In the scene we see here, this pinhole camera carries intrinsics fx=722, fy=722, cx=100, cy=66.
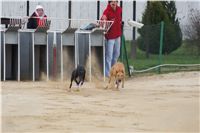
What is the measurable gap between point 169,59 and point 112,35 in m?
4.21

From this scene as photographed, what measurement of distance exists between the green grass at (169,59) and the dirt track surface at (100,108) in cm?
467

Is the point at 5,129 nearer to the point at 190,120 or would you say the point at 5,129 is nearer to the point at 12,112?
the point at 12,112

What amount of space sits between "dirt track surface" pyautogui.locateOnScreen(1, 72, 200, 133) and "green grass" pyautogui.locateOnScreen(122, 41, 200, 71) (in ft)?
15.3

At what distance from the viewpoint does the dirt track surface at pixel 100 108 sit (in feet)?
32.4

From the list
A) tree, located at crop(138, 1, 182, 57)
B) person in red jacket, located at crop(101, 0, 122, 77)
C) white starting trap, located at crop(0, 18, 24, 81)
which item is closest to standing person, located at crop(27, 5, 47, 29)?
white starting trap, located at crop(0, 18, 24, 81)

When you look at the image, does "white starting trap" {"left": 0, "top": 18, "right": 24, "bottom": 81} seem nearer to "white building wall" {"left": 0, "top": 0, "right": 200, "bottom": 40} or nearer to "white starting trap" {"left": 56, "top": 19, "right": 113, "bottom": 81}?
"white starting trap" {"left": 56, "top": 19, "right": 113, "bottom": 81}

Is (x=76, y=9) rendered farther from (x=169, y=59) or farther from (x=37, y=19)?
(x=37, y=19)

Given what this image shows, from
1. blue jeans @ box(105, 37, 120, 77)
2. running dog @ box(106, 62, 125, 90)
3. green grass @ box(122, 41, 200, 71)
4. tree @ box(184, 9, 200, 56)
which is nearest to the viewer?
running dog @ box(106, 62, 125, 90)

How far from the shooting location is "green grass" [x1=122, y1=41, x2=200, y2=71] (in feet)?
71.6

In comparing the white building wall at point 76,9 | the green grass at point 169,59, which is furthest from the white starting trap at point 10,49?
the green grass at point 169,59

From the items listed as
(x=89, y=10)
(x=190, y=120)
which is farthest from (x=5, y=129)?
(x=89, y=10)

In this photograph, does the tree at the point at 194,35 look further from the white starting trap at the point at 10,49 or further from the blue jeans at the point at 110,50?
the white starting trap at the point at 10,49

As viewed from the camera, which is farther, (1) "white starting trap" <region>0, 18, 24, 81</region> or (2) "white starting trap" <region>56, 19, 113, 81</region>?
(2) "white starting trap" <region>56, 19, 113, 81</region>

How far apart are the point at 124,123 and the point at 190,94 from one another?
4.66m
